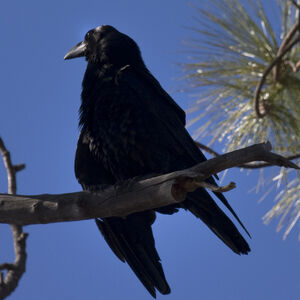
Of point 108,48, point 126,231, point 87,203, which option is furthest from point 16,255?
point 108,48

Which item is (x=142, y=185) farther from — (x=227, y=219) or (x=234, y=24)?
(x=234, y=24)

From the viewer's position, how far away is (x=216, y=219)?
346cm

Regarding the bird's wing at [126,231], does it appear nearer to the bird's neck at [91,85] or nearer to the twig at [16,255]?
the bird's neck at [91,85]

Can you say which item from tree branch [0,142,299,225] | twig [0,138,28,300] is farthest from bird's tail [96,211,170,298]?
tree branch [0,142,299,225]

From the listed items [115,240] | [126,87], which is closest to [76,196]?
[115,240]

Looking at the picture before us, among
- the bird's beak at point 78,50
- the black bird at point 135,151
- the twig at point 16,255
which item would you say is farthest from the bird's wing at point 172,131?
→ the twig at point 16,255

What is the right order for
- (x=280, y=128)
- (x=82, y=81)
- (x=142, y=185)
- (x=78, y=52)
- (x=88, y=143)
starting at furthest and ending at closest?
(x=78, y=52) → (x=82, y=81) → (x=88, y=143) → (x=280, y=128) → (x=142, y=185)

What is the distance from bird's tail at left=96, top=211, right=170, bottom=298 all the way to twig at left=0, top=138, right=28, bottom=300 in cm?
55

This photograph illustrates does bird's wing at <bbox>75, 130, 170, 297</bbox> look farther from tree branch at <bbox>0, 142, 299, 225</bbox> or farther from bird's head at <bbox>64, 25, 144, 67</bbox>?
bird's head at <bbox>64, 25, 144, 67</bbox>

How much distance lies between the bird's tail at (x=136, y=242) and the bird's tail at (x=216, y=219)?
1.48 feet

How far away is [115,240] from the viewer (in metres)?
3.88

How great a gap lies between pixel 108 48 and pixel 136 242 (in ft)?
5.35

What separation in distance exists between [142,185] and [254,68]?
1.18 meters

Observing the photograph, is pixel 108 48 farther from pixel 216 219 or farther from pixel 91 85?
pixel 216 219
